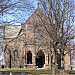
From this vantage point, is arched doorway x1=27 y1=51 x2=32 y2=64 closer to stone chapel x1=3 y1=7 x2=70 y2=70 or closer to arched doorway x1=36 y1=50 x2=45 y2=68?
stone chapel x1=3 y1=7 x2=70 y2=70

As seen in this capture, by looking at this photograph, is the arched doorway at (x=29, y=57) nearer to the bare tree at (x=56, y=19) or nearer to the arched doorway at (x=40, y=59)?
the arched doorway at (x=40, y=59)

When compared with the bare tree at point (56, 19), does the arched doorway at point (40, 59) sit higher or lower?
lower

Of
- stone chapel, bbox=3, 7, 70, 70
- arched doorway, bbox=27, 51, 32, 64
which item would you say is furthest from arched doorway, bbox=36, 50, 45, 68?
arched doorway, bbox=27, 51, 32, 64

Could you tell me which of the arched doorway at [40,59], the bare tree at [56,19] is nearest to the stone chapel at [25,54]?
the arched doorway at [40,59]

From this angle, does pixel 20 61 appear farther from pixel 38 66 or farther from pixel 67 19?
pixel 67 19

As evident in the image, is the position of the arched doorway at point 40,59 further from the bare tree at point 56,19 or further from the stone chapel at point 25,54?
the bare tree at point 56,19

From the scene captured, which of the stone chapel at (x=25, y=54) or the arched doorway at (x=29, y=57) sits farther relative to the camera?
the arched doorway at (x=29, y=57)

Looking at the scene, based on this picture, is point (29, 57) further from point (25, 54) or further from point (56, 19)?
point (56, 19)

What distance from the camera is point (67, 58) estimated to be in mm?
80750

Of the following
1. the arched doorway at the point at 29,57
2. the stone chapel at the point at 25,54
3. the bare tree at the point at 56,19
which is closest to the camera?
the bare tree at the point at 56,19

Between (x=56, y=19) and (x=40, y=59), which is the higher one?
(x=56, y=19)

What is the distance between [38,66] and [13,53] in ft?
24.6

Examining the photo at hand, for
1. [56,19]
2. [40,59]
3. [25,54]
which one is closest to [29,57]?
[25,54]

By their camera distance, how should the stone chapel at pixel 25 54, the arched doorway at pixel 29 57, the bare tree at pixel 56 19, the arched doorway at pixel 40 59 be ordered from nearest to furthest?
the bare tree at pixel 56 19 → the stone chapel at pixel 25 54 → the arched doorway at pixel 29 57 → the arched doorway at pixel 40 59
